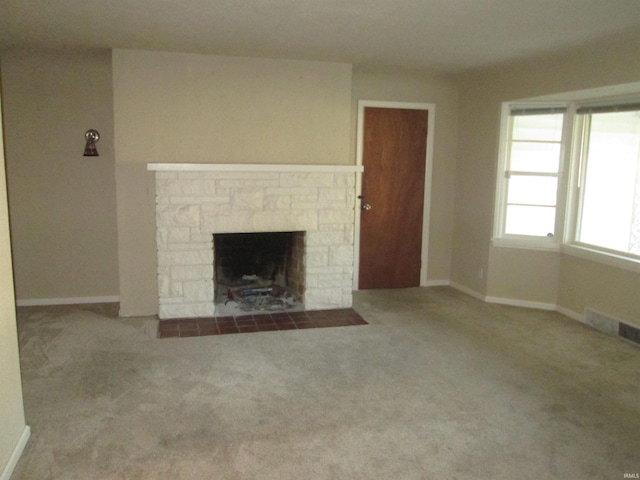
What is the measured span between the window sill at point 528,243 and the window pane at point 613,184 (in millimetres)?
242

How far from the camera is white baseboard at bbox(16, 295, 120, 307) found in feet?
16.3

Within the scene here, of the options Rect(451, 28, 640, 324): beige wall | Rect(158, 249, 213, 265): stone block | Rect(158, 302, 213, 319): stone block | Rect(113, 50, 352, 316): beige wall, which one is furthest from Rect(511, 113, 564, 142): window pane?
Rect(158, 302, 213, 319): stone block

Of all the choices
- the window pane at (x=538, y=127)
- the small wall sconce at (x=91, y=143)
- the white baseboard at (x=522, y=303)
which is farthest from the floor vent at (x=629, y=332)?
the small wall sconce at (x=91, y=143)

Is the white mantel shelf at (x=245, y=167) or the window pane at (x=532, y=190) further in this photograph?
the window pane at (x=532, y=190)

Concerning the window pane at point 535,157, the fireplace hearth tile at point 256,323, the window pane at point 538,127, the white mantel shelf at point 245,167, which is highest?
the window pane at point 538,127

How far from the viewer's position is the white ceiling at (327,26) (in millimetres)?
3137

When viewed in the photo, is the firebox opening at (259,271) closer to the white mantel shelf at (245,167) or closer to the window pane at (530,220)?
the white mantel shelf at (245,167)

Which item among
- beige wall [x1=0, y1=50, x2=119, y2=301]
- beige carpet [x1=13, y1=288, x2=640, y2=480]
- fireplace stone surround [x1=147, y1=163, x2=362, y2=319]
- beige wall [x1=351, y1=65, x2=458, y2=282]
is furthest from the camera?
beige wall [x1=351, y1=65, x2=458, y2=282]

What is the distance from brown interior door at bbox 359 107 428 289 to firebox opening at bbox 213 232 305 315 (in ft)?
2.85

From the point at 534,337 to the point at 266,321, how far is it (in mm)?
2185

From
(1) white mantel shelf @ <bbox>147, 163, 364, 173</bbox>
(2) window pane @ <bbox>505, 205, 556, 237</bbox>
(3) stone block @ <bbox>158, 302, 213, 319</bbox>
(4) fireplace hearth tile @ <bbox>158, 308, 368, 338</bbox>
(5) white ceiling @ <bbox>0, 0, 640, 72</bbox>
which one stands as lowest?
(4) fireplace hearth tile @ <bbox>158, 308, 368, 338</bbox>

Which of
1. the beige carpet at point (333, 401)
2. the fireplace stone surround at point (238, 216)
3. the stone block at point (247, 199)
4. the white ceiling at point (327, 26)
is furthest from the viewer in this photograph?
the stone block at point (247, 199)

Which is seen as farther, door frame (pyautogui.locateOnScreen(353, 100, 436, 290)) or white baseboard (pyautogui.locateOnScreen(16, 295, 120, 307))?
door frame (pyautogui.locateOnScreen(353, 100, 436, 290))

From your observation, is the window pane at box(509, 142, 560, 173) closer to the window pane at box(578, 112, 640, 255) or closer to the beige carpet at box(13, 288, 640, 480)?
the window pane at box(578, 112, 640, 255)
